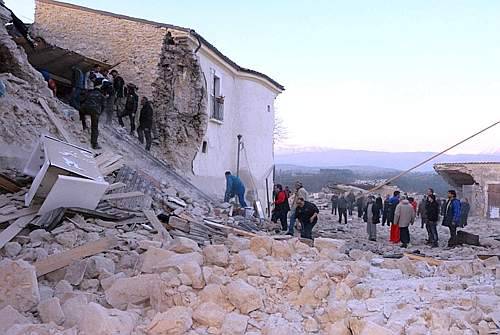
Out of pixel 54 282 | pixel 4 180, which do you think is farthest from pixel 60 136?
pixel 54 282

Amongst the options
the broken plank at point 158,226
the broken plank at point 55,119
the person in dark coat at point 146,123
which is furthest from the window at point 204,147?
the broken plank at point 158,226

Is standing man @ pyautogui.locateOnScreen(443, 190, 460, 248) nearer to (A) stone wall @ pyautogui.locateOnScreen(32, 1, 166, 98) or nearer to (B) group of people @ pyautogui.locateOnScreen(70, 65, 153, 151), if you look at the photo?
(B) group of people @ pyautogui.locateOnScreen(70, 65, 153, 151)

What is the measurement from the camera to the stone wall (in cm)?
1608

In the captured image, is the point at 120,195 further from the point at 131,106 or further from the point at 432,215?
the point at 432,215

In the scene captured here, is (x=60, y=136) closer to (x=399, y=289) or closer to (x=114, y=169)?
(x=114, y=169)

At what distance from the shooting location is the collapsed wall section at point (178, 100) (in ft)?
52.4

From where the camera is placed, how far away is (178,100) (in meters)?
16.3

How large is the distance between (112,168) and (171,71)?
676cm

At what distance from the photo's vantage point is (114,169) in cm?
1014

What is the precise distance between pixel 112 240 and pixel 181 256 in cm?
134

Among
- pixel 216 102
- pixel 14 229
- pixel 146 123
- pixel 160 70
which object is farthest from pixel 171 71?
pixel 14 229

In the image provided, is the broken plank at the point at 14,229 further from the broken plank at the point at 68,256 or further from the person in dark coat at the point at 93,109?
the person in dark coat at the point at 93,109

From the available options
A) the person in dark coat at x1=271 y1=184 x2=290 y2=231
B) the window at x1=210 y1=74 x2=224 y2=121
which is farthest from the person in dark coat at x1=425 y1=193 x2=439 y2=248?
the window at x1=210 y1=74 x2=224 y2=121

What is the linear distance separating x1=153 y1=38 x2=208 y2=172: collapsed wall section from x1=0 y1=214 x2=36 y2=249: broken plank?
898 centimetres
